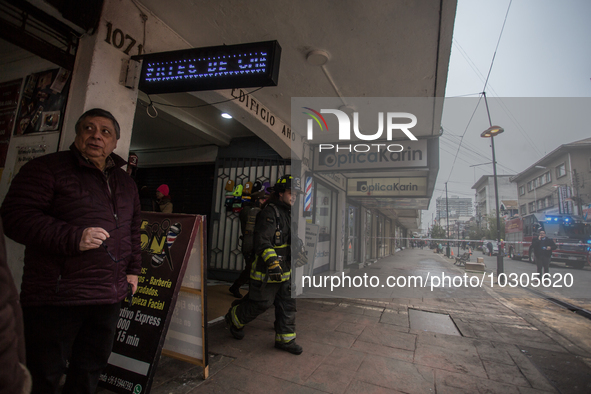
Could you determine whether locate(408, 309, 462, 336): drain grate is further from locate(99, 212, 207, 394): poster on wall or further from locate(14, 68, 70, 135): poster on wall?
locate(14, 68, 70, 135): poster on wall

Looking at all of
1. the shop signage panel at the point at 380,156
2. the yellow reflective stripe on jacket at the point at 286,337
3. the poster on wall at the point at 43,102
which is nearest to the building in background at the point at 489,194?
the shop signage panel at the point at 380,156

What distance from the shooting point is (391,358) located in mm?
2859

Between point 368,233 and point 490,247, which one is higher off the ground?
point 368,233

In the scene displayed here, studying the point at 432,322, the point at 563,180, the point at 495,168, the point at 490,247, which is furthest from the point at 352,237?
the point at 432,322

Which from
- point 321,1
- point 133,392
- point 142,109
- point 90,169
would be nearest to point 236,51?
point 321,1

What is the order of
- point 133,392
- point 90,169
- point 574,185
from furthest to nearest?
1. point 574,185
2. point 133,392
3. point 90,169

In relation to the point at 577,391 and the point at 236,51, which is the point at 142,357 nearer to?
the point at 236,51

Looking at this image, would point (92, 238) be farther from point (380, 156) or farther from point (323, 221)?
point (323, 221)

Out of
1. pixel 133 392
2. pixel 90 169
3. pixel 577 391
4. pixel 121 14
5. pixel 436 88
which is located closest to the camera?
pixel 90 169

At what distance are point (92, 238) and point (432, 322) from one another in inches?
179

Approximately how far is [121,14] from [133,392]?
321 centimetres

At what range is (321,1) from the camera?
2.74 m

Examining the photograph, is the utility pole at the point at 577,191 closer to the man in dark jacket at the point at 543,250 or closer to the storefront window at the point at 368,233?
the man in dark jacket at the point at 543,250

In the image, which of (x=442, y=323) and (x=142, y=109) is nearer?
(x=442, y=323)
